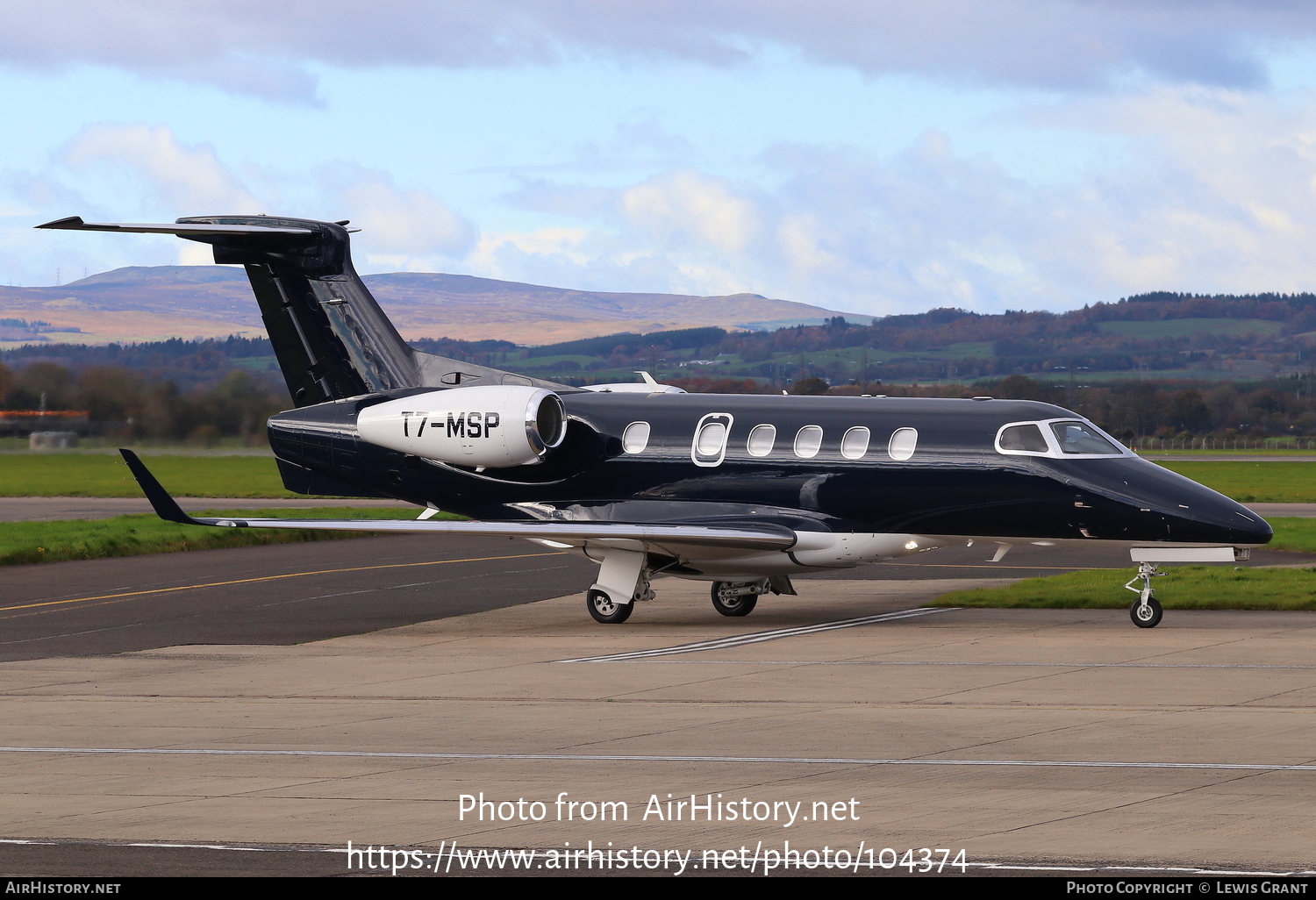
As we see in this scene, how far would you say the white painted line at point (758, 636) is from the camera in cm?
2080

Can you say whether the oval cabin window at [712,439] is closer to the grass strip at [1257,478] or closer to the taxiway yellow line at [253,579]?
the taxiway yellow line at [253,579]

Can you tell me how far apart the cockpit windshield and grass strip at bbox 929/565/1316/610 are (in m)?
3.62

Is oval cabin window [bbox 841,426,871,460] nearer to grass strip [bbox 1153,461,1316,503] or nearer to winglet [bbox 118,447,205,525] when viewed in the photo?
winglet [bbox 118,447,205,525]

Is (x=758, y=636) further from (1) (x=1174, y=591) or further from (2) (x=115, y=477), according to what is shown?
(2) (x=115, y=477)

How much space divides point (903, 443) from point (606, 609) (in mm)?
5284

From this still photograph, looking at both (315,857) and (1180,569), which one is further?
(1180,569)

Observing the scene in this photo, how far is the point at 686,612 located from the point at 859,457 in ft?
14.5

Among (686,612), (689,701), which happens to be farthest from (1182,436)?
(689,701)

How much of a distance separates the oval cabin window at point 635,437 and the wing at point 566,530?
1.80 m

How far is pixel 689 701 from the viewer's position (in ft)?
55.0

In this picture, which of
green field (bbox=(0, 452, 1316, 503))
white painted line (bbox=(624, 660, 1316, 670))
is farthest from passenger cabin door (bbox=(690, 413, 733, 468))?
green field (bbox=(0, 452, 1316, 503))

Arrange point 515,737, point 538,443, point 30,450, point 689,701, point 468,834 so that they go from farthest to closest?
1. point 30,450
2. point 538,443
3. point 689,701
4. point 515,737
5. point 468,834

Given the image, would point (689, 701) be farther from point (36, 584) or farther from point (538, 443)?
point (36, 584)

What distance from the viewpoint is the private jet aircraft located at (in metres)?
22.8
